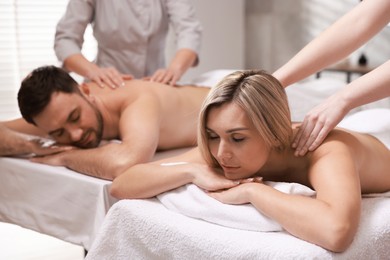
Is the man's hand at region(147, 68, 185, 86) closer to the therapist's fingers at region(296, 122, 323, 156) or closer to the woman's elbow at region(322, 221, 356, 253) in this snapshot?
the therapist's fingers at region(296, 122, 323, 156)

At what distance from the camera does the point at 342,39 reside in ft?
5.32

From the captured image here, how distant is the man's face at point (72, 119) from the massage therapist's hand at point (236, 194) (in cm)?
84

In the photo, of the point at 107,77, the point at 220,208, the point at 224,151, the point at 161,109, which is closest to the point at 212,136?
the point at 224,151

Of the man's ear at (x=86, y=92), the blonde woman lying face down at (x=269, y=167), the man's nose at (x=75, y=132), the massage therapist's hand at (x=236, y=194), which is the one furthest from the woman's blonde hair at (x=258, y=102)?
the man's ear at (x=86, y=92)

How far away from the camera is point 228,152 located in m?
1.30

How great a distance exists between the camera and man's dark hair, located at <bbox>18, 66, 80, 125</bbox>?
6.59ft

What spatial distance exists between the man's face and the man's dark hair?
0.02 metres

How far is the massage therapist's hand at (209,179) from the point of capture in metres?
1.34

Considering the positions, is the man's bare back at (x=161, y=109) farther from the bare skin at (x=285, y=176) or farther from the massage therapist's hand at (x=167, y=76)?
the bare skin at (x=285, y=176)

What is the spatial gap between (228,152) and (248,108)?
0.11 m

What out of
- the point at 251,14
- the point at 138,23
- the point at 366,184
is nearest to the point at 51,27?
the point at 138,23

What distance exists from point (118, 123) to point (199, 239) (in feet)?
3.54

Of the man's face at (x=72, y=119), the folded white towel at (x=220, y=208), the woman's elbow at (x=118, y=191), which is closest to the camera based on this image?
the folded white towel at (x=220, y=208)

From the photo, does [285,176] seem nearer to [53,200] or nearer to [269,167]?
[269,167]
